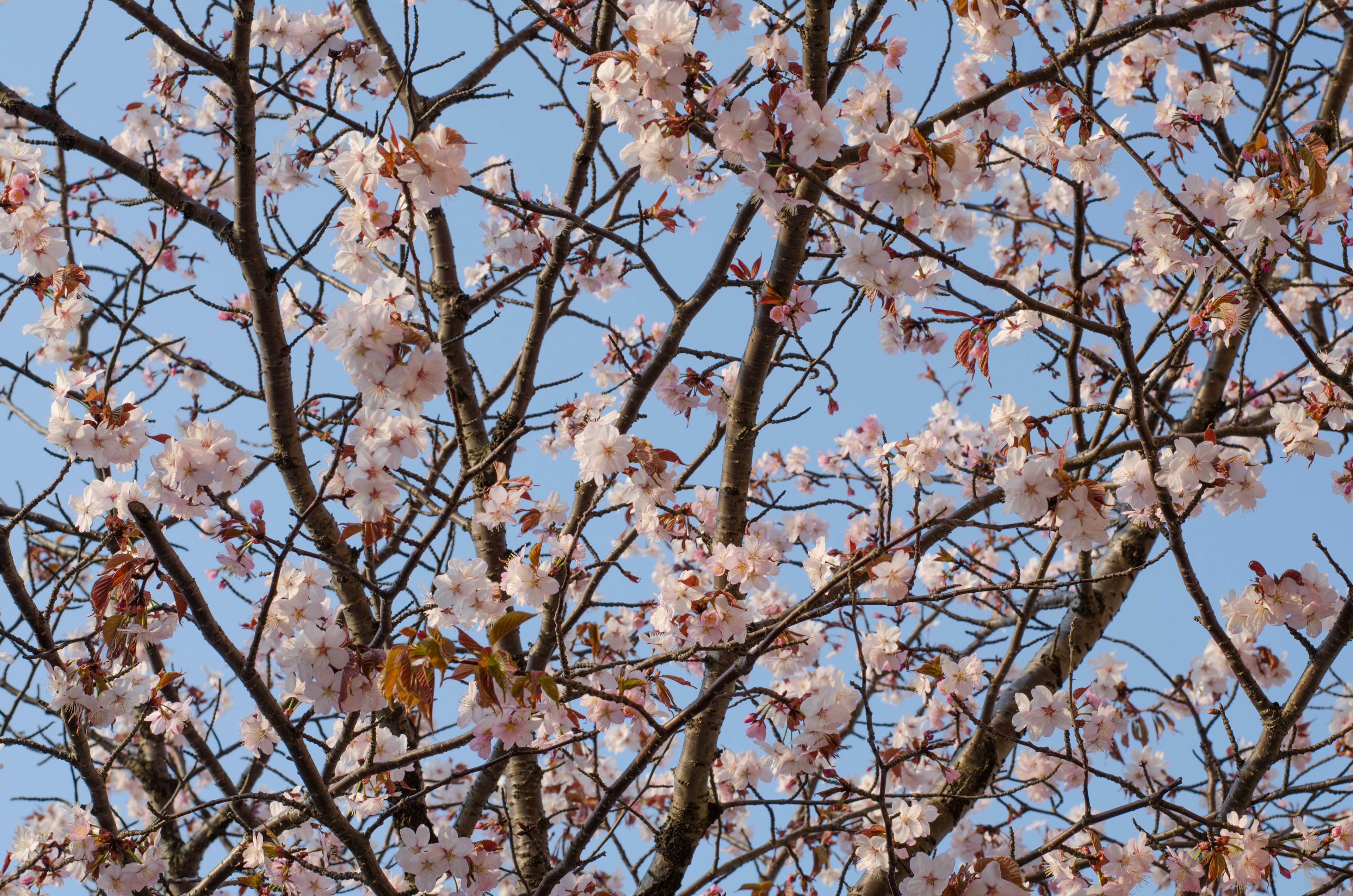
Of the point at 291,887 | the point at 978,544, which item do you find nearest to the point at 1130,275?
the point at 978,544

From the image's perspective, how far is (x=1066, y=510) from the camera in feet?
6.35

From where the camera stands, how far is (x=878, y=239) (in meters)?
2.18

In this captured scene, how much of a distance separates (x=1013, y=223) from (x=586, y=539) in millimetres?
3765

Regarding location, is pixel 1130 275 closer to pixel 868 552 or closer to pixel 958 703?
pixel 958 703

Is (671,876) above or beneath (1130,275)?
beneath

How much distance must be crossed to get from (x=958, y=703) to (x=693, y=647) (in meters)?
1.29

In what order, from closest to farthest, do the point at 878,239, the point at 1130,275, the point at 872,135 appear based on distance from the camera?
the point at 872,135 → the point at 878,239 → the point at 1130,275

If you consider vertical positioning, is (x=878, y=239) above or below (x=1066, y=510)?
above

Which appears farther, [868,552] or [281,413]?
[281,413]

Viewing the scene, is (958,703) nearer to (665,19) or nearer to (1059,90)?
(1059,90)

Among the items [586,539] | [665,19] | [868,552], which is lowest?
[868,552]

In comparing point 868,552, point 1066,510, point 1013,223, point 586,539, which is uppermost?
point 1013,223

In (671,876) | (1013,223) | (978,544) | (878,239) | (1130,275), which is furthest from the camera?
(978,544)

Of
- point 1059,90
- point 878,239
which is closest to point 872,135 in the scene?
point 878,239
